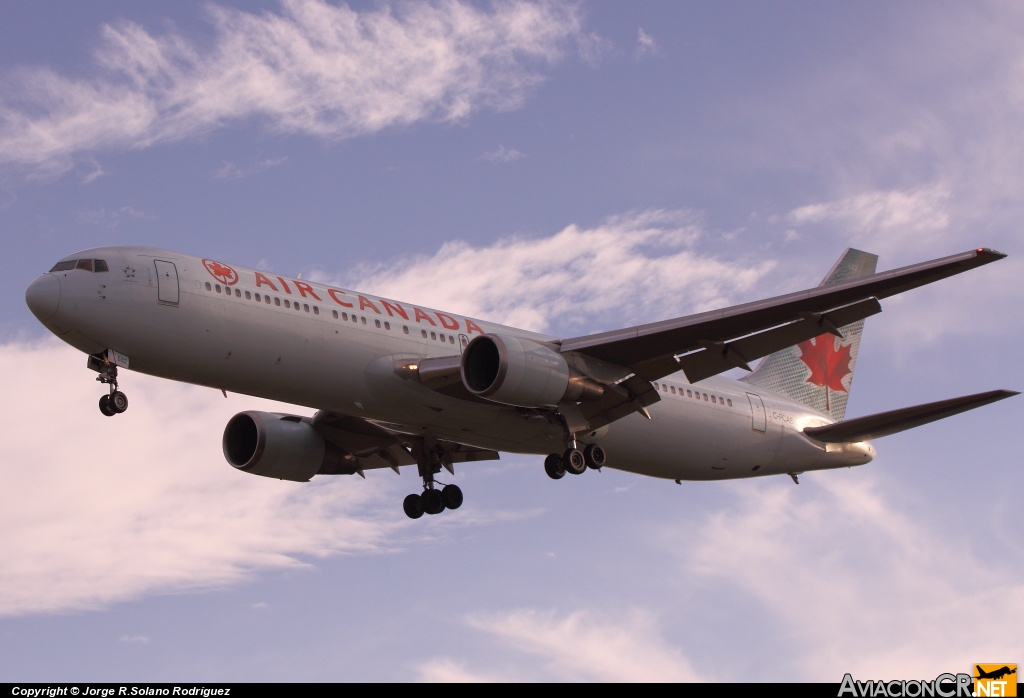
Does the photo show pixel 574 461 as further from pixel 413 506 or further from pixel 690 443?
pixel 413 506

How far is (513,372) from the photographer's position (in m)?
27.3

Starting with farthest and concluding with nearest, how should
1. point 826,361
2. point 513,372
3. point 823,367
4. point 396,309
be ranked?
1. point 826,361
2. point 823,367
3. point 396,309
4. point 513,372

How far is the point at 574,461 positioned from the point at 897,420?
29.6 ft

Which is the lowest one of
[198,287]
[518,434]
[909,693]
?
[909,693]

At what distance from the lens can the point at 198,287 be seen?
2636cm

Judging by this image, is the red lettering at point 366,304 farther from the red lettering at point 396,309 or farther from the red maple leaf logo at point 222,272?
the red maple leaf logo at point 222,272

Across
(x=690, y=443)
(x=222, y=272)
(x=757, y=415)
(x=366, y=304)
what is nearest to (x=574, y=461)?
(x=690, y=443)

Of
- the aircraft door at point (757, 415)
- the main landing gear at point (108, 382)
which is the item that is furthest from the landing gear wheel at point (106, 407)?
the aircraft door at point (757, 415)

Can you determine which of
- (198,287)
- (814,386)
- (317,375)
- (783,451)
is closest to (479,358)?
(317,375)

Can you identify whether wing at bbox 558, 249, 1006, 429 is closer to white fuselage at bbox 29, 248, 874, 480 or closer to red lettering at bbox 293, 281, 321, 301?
white fuselage at bbox 29, 248, 874, 480

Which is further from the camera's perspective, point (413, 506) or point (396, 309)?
point (413, 506)

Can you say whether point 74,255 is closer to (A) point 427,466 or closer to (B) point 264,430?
(B) point 264,430

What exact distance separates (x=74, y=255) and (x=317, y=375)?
5.72 meters

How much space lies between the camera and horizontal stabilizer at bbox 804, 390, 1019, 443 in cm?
2858
